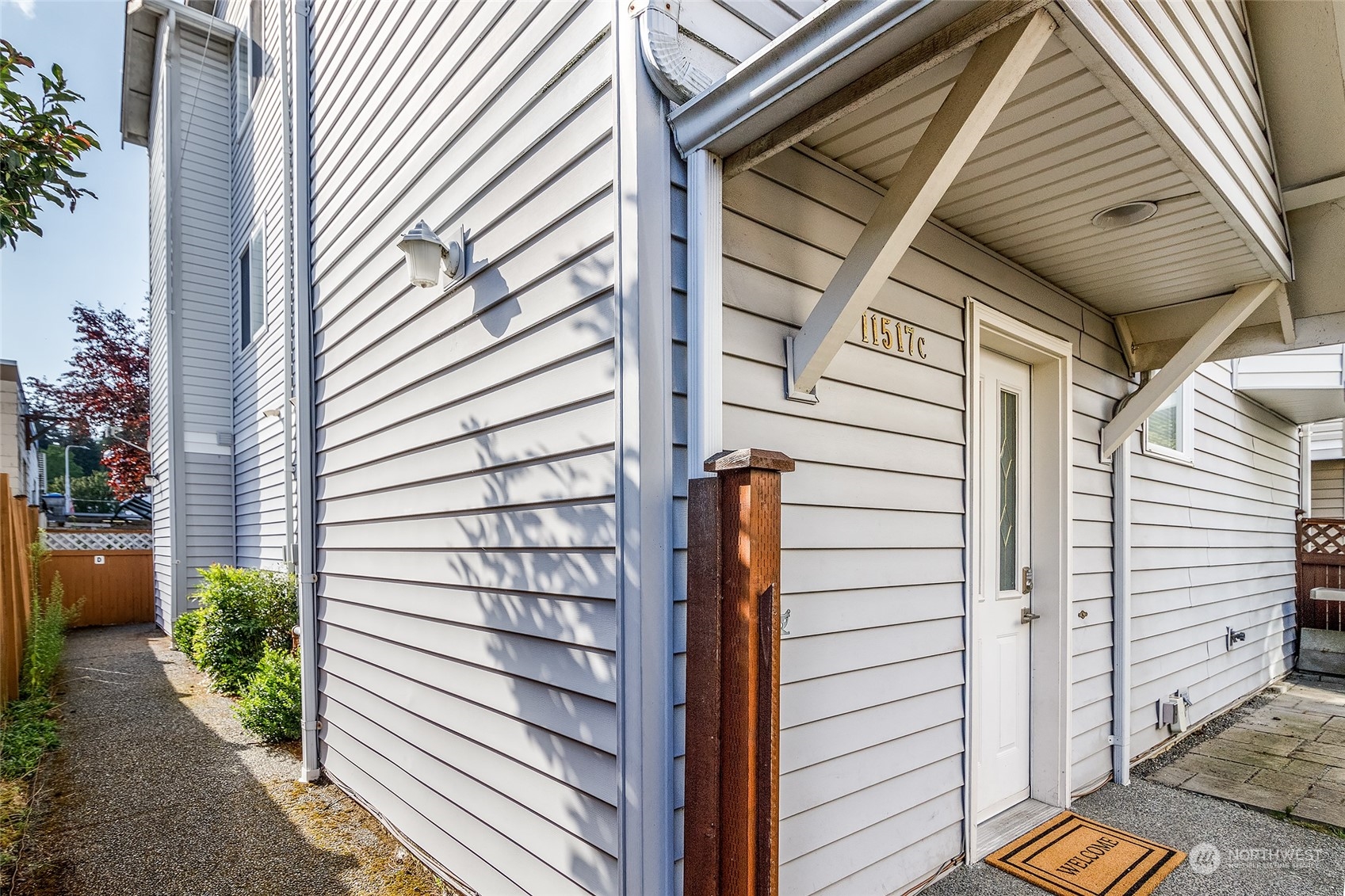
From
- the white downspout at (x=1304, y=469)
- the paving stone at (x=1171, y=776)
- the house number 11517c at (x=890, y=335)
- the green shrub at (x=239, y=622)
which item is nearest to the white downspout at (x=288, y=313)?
the green shrub at (x=239, y=622)

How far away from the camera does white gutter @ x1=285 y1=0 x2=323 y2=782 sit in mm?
3748

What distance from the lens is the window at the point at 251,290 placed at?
6562 millimetres

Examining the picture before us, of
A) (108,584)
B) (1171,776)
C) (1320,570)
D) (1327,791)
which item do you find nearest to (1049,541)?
(1171,776)

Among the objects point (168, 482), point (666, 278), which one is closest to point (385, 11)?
point (666, 278)

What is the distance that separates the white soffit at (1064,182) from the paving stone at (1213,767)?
100 inches

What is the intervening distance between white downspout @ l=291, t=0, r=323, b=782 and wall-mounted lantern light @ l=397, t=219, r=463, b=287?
1.68 m

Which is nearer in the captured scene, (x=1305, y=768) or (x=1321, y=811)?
(x=1321, y=811)

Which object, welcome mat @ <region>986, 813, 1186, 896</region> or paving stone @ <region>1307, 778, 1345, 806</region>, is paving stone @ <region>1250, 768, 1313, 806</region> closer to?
paving stone @ <region>1307, 778, 1345, 806</region>

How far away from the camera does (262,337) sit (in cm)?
643

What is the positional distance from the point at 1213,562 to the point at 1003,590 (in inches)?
116

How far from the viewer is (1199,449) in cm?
500

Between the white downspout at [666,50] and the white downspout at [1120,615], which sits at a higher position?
the white downspout at [666,50]

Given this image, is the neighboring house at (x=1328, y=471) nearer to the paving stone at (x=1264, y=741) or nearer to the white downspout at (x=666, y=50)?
the paving stone at (x=1264, y=741)

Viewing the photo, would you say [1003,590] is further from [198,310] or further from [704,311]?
[198,310]
